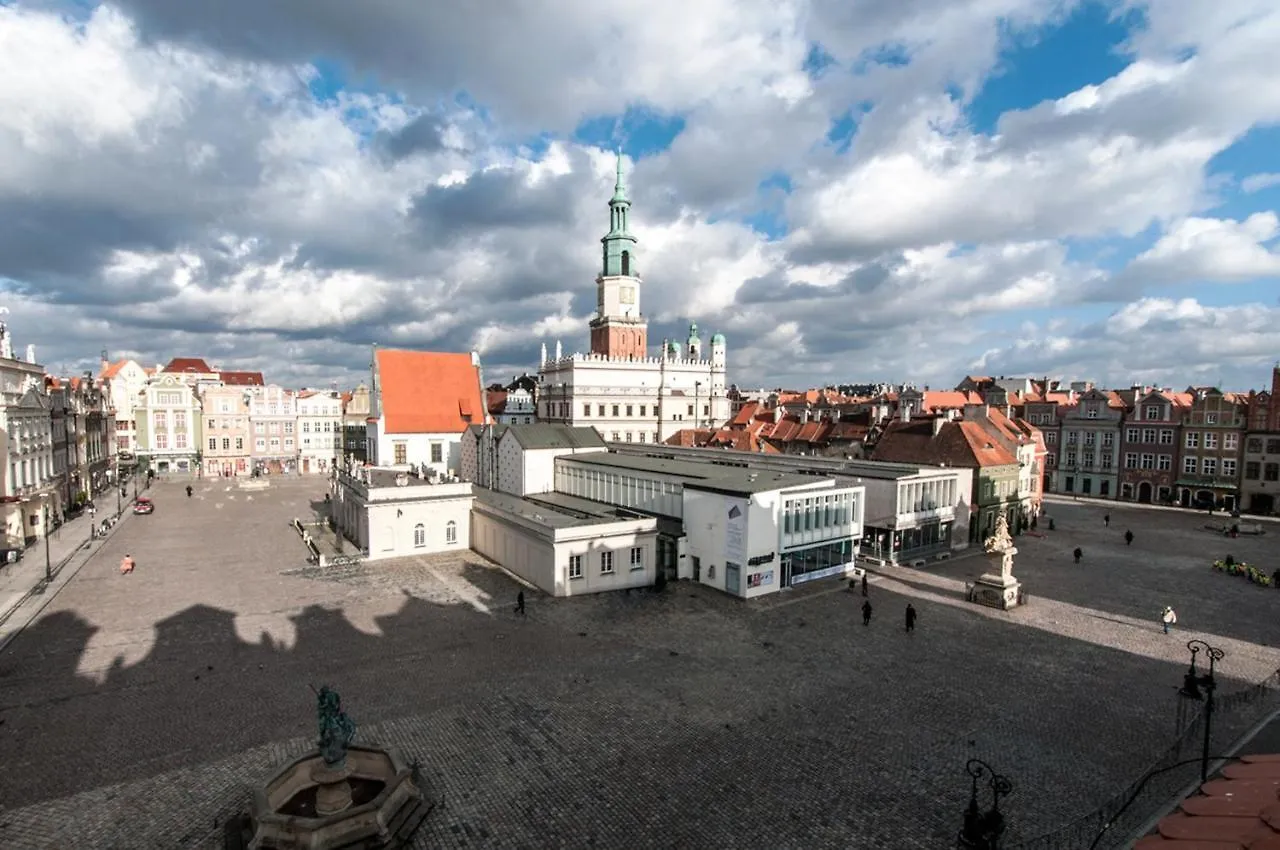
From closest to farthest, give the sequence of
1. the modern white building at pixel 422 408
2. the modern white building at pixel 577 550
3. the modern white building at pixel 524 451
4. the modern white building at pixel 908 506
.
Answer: the modern white building at pixel 577 550 < the modern white building at pixel 908 506 < the modern white building at pixel 524 451 < the modern white building at pixel 422 408

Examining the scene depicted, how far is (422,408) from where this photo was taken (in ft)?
192

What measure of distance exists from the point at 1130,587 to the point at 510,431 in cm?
3691

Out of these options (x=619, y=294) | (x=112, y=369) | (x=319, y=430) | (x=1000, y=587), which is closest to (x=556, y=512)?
(x=1000, y=587)

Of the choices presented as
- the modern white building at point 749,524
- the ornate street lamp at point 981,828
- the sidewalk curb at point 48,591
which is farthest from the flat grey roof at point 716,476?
the sidewalk curb at point 48,591

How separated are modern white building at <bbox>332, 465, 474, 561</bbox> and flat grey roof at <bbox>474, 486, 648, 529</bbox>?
1.76 m

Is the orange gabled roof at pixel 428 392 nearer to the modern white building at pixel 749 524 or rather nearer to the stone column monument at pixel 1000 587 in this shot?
the modern white building at pixel 749 524

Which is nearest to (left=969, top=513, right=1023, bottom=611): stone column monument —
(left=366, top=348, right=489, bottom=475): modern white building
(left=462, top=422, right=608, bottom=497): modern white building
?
(left=462, top=422, right=608, bottom=497): modern white building

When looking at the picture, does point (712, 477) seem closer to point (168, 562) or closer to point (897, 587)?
point (897, 587)

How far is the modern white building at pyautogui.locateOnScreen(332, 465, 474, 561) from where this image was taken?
119 feet

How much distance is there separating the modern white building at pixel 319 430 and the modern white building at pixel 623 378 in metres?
26.8

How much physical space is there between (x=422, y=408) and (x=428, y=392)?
6.11ft

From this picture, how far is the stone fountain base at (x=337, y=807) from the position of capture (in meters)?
12.1

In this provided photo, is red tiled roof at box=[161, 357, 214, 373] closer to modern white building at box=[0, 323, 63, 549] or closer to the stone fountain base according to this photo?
modern white building at box=[0, 323, 63, 549]

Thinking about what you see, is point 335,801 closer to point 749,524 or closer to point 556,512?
point 749,524
